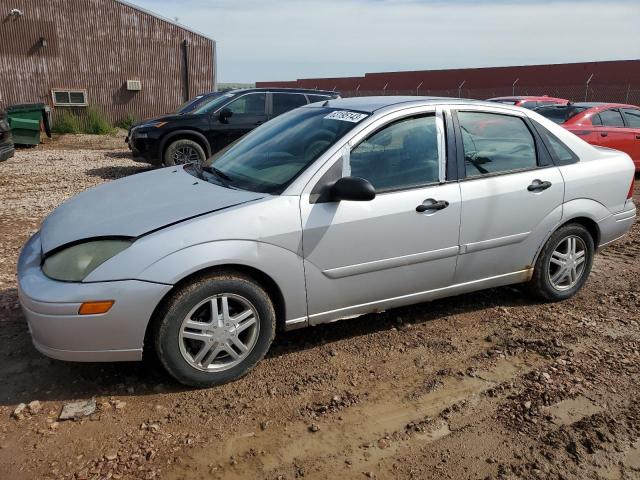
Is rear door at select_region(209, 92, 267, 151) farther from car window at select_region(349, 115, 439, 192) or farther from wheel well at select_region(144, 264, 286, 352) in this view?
wheel well at select_region(144, 264, 286, 352)

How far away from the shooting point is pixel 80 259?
3.06 meters

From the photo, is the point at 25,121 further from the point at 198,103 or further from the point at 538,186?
the point at 538,186

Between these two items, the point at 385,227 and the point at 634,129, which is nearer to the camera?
the point at 385,227

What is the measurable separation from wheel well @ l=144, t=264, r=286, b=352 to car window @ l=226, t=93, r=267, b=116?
26.6ft

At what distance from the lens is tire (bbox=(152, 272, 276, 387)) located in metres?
3.08

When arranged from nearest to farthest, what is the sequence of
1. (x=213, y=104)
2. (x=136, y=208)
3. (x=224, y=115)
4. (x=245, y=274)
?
1. (x=245, y=274)
2. (x=136, y=208)
3. (x=224, y=115)
4. (x=213, y=104)

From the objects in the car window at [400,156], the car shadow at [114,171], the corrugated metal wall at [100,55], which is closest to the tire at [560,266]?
the car window at [400,156]

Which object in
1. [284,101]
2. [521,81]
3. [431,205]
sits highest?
[521,81]

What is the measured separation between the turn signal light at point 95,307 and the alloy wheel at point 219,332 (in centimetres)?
41

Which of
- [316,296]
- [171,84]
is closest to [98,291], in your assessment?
[316,296]

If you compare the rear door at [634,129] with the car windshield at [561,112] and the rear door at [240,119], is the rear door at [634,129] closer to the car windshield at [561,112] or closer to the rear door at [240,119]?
the car windshield at [561,112]

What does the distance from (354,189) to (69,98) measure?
2151 cm

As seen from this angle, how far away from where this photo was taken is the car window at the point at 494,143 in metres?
4.02

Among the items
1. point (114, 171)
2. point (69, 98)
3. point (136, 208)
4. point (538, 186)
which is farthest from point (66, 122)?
point (538, 186)
